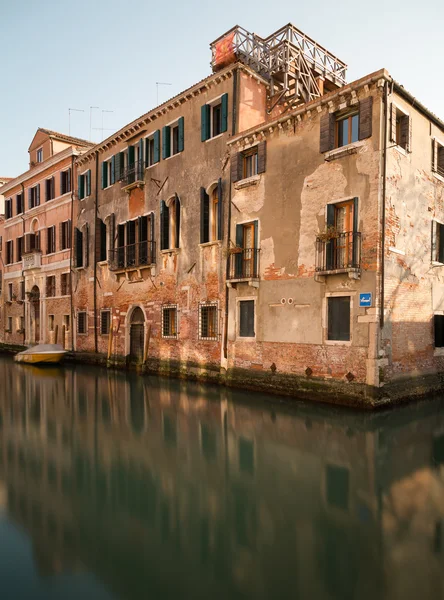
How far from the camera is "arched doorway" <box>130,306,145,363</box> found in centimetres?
1767

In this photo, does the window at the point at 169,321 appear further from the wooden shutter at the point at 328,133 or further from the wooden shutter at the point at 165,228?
the wooden shutter at the point at 328,133

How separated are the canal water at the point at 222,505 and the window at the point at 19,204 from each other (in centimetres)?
2008

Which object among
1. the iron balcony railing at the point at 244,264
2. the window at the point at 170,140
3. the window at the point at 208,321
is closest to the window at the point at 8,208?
the window at the point at 170,140

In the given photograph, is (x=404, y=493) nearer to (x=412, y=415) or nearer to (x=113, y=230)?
(x=412, y=415)

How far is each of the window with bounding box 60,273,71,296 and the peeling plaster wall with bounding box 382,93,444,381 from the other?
16745 mm

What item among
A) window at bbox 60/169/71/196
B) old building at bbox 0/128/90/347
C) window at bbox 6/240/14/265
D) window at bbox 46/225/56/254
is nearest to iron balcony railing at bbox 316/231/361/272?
old building at bbox 0/128/90/347

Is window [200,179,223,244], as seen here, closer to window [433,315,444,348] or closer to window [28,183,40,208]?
window [433,315,444,348]

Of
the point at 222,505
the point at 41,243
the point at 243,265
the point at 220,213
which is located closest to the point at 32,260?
the point at 41,243

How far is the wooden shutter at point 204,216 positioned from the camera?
14508mm

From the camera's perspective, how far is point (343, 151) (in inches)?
420

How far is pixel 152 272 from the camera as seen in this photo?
54.8ft

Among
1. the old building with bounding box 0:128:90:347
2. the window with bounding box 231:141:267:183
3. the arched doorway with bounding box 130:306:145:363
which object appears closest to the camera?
the window with bounding box 231:141:267:183

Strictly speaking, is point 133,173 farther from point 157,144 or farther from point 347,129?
point 347,129

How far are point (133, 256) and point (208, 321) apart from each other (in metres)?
5.06
